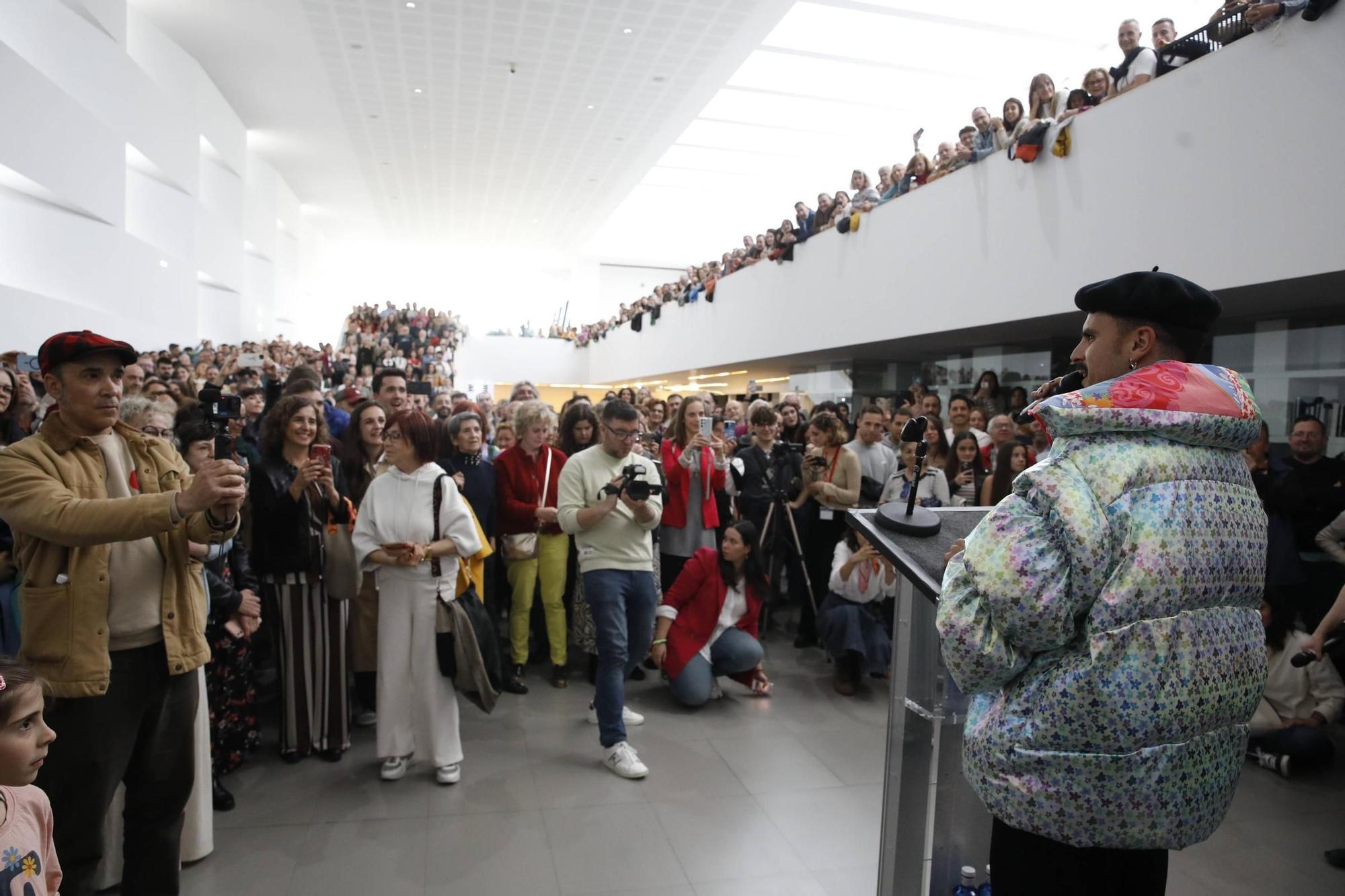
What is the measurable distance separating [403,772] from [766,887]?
5.70 feet

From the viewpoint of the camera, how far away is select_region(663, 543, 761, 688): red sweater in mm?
4762

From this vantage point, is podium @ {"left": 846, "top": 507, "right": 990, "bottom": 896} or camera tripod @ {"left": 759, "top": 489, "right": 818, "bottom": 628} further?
camera tripod @ {"left": 759, "top": 489, "right": 818, "bottom": 628}

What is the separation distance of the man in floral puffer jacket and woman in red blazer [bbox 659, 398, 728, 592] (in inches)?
146

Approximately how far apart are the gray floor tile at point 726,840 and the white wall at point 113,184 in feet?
24.7

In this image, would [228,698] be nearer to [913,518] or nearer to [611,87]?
[913,518]

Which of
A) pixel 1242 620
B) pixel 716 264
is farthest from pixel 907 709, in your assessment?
pixel 716 264

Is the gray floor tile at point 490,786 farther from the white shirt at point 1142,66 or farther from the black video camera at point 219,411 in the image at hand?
the white shirt at point 1142,66

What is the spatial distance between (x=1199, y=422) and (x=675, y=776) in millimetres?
3029

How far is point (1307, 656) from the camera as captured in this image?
2.90 metres

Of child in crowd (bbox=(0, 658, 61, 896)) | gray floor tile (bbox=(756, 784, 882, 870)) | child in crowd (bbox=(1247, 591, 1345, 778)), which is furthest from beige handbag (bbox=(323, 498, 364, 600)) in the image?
child in crowd (bbox=(1247, 591, 1345, 778))

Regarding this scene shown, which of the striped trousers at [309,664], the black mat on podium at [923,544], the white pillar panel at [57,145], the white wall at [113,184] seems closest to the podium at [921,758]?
the black mat on podium at [923,544]

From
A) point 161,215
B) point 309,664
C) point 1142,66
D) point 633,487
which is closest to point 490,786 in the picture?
point 309,664

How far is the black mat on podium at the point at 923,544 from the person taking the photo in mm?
1763

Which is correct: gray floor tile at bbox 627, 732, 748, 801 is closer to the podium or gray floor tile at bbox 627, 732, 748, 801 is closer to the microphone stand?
the podium
